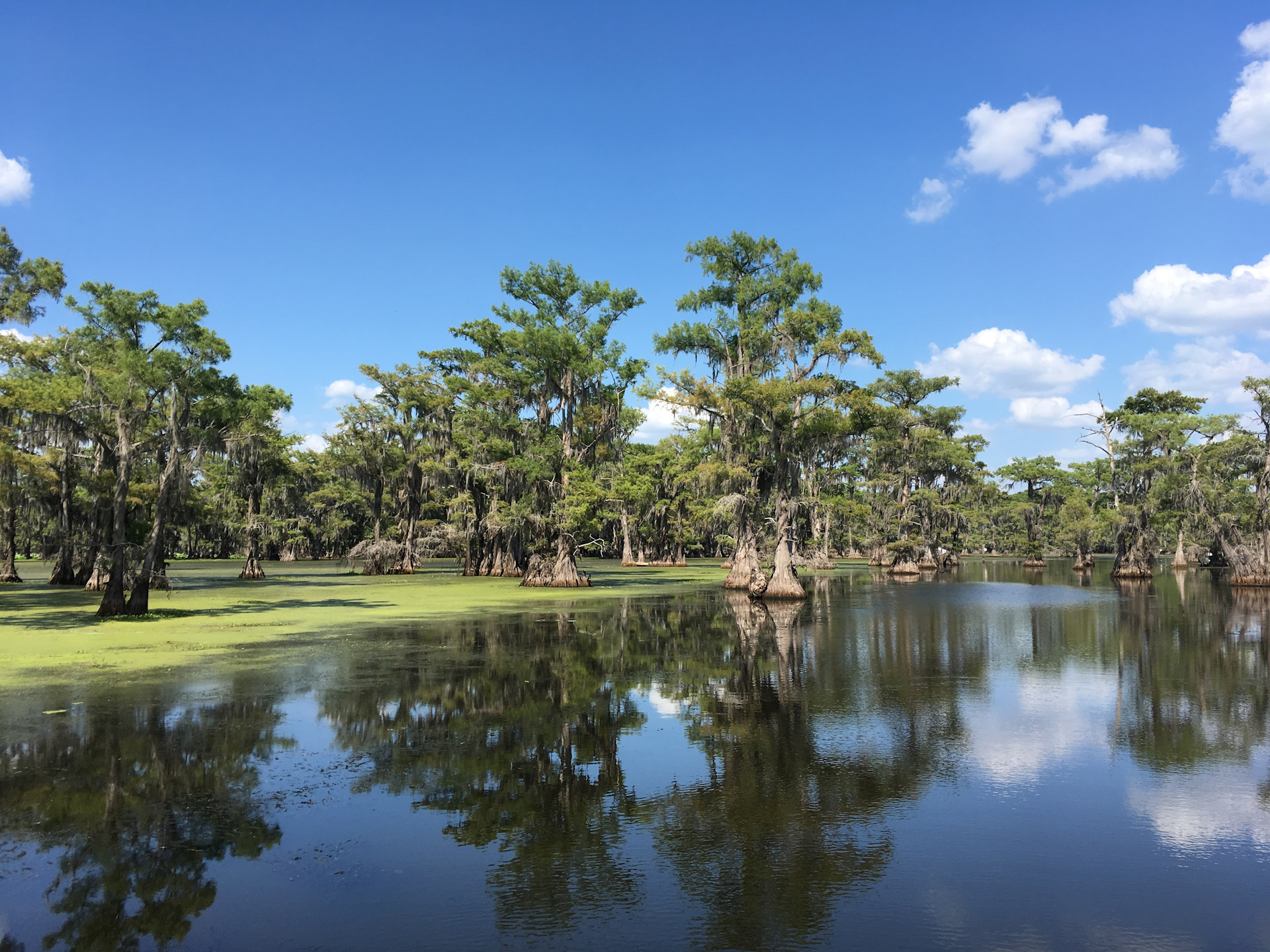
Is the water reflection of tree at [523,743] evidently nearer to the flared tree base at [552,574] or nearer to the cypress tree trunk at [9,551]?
the flared tree base at [552,574]

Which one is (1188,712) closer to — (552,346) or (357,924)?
(357,924)

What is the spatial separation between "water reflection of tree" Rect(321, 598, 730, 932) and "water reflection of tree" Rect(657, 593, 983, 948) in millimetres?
642

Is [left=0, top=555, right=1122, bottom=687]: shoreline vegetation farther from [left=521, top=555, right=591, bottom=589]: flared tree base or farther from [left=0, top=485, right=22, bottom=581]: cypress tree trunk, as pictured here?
[left=0, top=485, right=22, bottom=581]: cypress tree trunk

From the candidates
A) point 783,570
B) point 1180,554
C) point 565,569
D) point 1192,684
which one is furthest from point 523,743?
point 1180,554

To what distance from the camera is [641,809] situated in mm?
6930

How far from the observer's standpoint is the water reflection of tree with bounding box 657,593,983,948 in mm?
5207

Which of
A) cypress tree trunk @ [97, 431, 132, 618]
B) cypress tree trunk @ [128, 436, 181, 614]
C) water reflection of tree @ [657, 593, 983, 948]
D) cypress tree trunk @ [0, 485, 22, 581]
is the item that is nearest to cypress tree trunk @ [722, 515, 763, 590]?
water reflection of tree @ [657, 593, 983, 948]

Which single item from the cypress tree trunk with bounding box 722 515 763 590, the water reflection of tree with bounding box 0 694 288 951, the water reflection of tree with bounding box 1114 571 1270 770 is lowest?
the water reflection of tree with bounding box 1114 571 1270 770

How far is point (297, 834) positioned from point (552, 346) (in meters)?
32.9

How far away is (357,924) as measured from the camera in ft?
16.0

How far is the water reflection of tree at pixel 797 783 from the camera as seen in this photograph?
5207mm

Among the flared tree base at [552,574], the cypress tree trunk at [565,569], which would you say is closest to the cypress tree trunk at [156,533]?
the flared tree base at [552,574]

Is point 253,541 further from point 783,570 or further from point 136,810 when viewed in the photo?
point 136,810

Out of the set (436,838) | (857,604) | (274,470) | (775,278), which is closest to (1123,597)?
(857,604)
